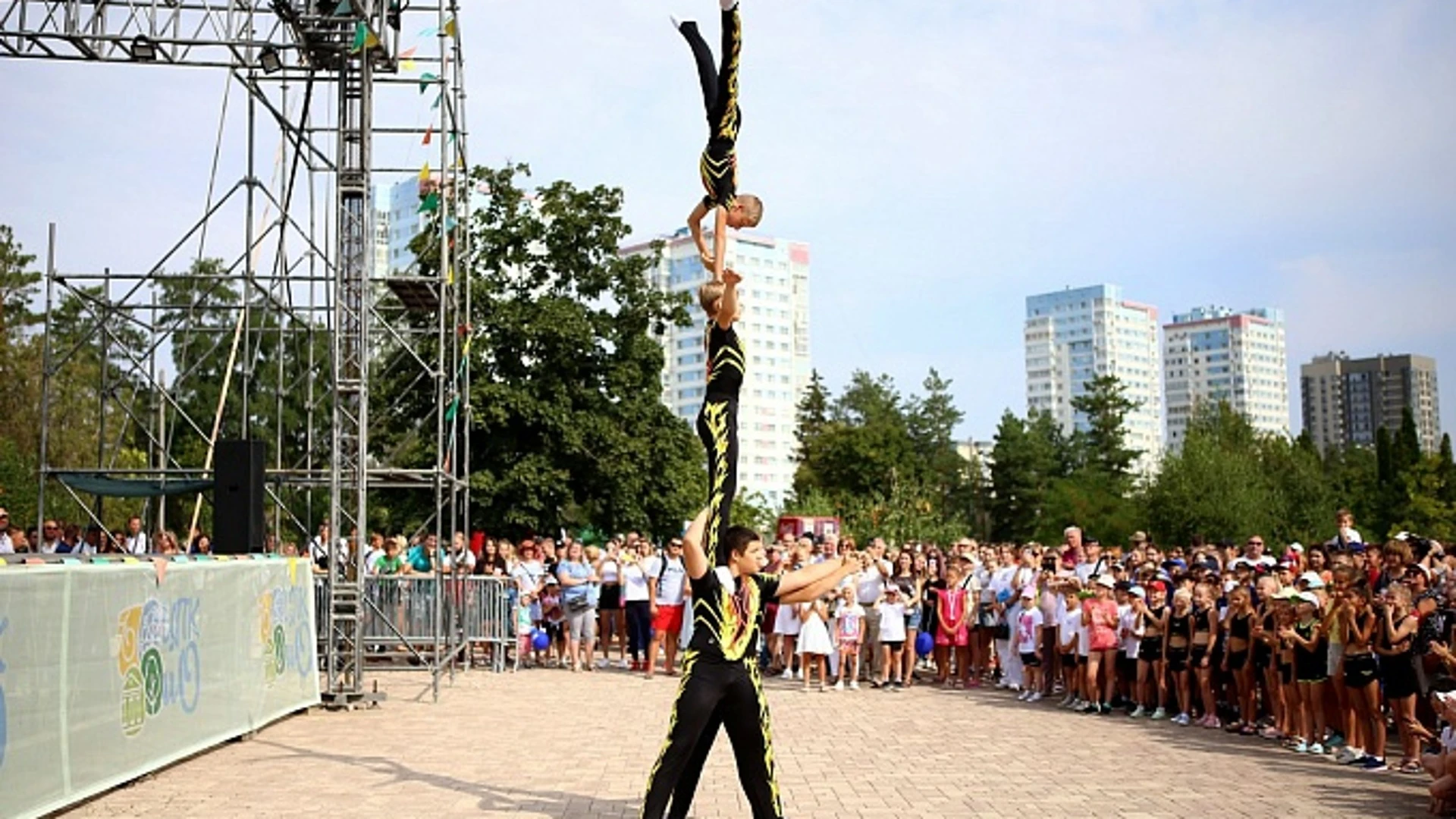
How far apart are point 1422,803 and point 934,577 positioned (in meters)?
10.0

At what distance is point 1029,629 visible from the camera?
17031 mm

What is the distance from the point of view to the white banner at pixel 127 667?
26.0 feet

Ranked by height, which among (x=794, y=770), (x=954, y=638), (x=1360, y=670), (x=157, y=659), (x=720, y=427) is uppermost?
(x=720, y=427)

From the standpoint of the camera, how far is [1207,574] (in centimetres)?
1414

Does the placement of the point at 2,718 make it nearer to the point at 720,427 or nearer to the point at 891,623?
the point at 720,427

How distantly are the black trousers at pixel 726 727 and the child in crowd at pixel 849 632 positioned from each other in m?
11.1

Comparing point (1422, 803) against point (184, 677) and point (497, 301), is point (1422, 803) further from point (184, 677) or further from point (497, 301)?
point (497, 301)

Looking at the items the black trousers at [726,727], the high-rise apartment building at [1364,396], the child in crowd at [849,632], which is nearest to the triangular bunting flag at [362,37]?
the child in crowd at [849,632]

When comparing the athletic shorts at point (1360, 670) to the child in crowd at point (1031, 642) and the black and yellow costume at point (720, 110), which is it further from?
the black and yellow costume at point (720, 110)

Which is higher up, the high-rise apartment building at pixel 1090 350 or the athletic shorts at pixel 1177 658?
the high-rise apartment building at pixel 1090 350

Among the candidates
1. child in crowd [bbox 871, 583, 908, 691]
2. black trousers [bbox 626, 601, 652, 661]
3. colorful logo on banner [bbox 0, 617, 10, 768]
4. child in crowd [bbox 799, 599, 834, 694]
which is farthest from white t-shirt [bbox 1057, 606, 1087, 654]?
colorful logo on banner [bbox 0, 617, 10, 768]

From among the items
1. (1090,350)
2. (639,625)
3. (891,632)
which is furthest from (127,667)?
(1090,350)

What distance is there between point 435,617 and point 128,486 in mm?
4493

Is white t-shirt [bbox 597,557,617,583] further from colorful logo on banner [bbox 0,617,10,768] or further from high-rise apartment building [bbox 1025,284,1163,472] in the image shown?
high-rise apartment building [bbox 1025,284,1163,472]
